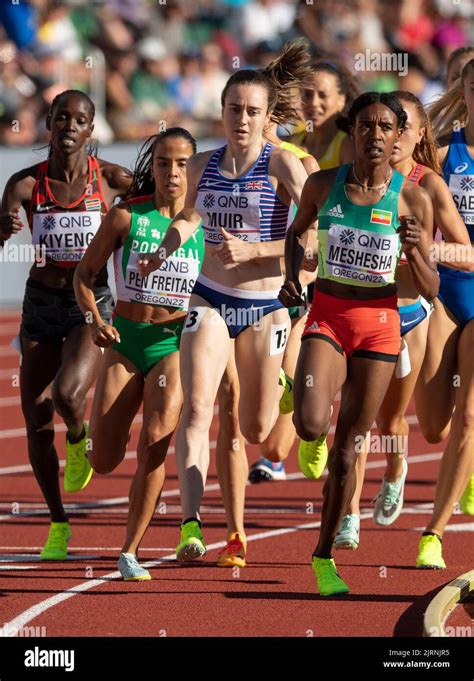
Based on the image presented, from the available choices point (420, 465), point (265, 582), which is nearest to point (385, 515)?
point (265, 582)

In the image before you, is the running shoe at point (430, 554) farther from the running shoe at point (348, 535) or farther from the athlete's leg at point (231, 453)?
the athlete's leg at point (231, 453)

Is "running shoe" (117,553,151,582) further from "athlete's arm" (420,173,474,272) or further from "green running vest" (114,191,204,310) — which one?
"athlete's arm" (420,173,474,272)

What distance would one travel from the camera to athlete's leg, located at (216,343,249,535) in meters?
7.76

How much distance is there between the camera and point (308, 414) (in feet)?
21.6

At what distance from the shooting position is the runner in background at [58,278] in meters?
8.00

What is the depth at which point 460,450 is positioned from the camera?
7672mm

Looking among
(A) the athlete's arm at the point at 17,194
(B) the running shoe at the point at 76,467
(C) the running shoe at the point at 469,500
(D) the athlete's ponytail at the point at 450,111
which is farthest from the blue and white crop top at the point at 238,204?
(C) the running shoe at the point at 469,500

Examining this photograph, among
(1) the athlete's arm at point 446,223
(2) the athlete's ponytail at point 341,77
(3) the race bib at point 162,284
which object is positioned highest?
(2) the athlete's ponytail at point 341,77

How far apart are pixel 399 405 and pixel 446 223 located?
146cm

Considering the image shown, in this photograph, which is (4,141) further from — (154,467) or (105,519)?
(154,467)

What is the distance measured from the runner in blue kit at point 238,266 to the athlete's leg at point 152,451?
86 mm

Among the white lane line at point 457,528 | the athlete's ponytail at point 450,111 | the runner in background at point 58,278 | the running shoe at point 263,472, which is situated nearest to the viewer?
the runner in background at point 58,278

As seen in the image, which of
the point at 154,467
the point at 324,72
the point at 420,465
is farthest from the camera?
the point at 420,465

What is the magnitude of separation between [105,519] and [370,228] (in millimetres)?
3237
